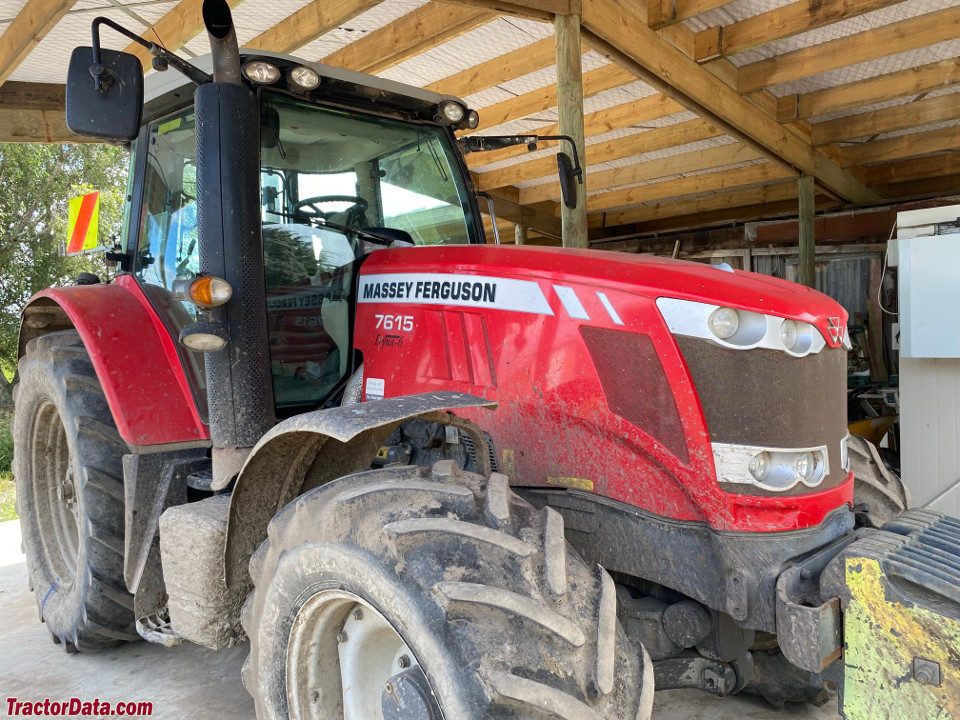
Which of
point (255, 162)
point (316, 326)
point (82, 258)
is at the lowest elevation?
point (316, 326)

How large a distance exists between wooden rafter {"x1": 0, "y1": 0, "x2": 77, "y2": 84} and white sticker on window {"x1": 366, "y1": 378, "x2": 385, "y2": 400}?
9.36 ft

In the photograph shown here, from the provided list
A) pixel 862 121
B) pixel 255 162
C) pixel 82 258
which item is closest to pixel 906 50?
pixel 862 121

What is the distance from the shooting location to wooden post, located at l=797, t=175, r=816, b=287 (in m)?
7.57

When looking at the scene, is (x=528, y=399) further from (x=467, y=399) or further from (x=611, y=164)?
(x=611, y=164)

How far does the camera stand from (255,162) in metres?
2.33

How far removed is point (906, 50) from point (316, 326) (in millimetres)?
4825

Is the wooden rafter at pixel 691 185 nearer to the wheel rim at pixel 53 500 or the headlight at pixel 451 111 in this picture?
the headlight at pixel 451 111

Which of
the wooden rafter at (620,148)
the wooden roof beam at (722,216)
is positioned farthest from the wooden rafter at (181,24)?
the wooden roof beam at (722,216)

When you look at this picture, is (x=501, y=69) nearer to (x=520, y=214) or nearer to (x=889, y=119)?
(x=889, y=119)

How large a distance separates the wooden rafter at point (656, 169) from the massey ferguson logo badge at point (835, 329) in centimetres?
564

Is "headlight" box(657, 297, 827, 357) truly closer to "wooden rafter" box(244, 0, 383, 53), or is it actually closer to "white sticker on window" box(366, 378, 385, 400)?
"white sticker on window" box(366, 378, 385, 400)

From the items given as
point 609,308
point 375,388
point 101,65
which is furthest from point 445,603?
point 101,65

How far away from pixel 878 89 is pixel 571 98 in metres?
3.51

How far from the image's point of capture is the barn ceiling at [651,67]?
15.8 feet
